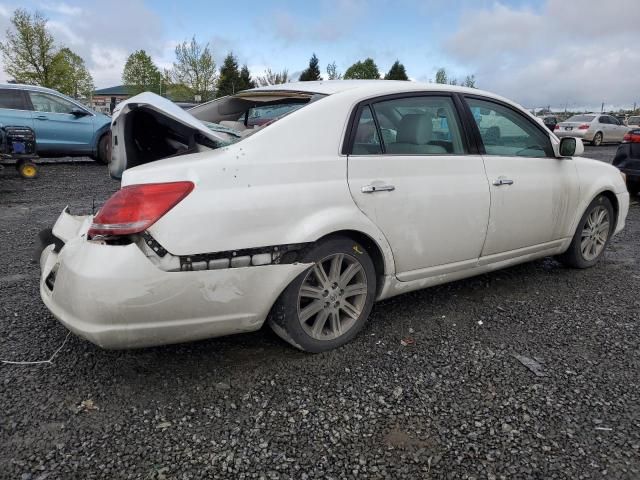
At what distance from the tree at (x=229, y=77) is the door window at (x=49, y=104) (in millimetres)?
35901

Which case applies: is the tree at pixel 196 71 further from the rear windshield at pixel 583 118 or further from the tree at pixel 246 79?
the rear windshield at pixel 583 118

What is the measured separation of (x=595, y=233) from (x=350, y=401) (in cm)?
321

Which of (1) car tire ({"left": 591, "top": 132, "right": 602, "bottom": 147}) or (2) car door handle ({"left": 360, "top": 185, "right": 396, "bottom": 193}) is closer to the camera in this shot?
(2) car door handle ({"left": 360, "top": 185, "right": 396, "bottom": 193})

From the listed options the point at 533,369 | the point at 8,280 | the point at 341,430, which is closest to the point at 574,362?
the point at 533,369

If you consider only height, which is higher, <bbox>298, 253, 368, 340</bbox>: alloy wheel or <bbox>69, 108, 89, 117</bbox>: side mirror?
<bbox>69, 108, 89, 117</bbox>: side mirror

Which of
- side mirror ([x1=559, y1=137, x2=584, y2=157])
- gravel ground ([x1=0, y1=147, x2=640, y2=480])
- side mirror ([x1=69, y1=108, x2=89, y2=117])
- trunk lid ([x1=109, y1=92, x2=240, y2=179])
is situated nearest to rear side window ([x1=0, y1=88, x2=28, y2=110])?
side mirror ([x1=69, y1=108, x2=89, y2=117])

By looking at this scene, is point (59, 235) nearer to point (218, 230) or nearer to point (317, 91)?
point (218, 230)

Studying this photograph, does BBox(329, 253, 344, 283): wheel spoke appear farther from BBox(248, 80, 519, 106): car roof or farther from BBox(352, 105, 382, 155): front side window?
BBox(248, 80, 519, 106): car roof

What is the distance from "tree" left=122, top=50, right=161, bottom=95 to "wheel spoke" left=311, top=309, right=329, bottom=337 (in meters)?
49.8

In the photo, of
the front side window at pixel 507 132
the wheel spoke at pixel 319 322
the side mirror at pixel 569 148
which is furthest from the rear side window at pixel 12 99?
the side mirror at pixel 569 148

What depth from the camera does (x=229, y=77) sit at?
48562 mm

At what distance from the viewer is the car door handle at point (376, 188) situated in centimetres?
278

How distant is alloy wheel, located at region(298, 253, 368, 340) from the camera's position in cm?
272

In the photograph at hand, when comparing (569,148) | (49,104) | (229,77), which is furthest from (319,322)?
(229,77)
